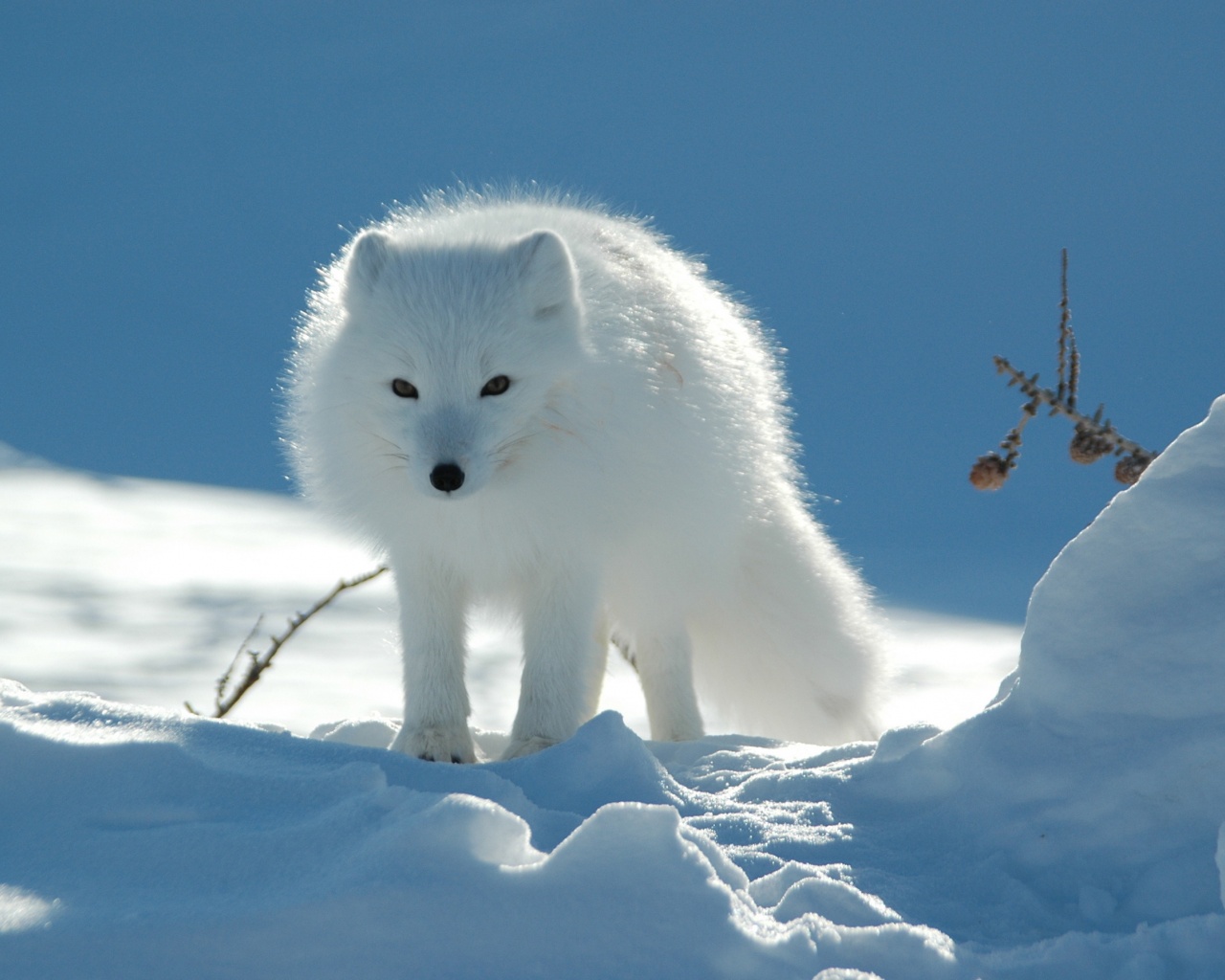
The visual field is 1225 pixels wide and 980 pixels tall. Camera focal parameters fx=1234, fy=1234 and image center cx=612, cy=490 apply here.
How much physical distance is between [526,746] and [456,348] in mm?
1058

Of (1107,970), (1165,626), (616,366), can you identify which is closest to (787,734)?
(616,366)

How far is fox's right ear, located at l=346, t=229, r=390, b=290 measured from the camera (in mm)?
3094

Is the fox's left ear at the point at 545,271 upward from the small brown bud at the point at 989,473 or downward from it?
upward

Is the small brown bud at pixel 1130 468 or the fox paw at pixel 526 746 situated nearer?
the small brown bud at pixel 1130 468

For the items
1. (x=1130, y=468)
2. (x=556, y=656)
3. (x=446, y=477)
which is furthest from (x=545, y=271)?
(x=1130, y=468)

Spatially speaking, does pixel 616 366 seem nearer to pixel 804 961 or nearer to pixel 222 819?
pixel 222 819

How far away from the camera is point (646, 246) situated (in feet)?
13.4

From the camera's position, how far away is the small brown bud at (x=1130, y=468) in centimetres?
286

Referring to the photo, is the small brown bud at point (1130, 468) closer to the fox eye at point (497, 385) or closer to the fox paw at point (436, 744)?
the fox eye at point (497, 385)

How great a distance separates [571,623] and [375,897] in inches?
63.0

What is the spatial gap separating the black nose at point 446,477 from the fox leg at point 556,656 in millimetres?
614

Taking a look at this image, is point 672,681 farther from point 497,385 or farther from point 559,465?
point 497,385

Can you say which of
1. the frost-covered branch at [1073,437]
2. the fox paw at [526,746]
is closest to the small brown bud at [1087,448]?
the frost-covered branch at [1073,437]

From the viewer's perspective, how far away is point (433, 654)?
3402 mm
